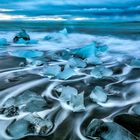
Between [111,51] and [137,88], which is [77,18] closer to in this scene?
[111,51]

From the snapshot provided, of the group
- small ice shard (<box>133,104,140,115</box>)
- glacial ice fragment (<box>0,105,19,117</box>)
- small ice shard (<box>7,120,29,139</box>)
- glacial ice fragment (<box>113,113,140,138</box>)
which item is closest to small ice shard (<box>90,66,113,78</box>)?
small ice shard (<box>133,104,140,115</box>)

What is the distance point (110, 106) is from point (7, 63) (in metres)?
2.06

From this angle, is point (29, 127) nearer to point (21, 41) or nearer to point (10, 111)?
point (10, 111)

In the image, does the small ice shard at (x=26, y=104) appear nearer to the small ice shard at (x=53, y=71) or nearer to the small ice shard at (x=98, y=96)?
the small ice shard at (x=98, y=96)

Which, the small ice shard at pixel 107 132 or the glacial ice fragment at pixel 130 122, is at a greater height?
the small ice shard at pixel 107 132

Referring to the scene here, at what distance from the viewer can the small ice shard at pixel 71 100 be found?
90.9 inches

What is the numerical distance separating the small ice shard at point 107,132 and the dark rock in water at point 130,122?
106 mm

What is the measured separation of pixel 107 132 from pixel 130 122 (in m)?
0.29

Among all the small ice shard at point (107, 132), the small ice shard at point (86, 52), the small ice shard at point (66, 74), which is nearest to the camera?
the small ice shard at point (107, 132)

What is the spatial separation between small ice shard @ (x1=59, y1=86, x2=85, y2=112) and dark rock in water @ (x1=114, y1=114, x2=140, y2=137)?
1.01ft

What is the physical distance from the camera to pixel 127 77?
10.9 ft

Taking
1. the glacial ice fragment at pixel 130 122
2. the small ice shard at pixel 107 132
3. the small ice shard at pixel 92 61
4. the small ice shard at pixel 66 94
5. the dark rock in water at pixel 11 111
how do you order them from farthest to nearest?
1. the small ice shard at pixel 92 61
2. the small ice shard at pixel 66 94
3. the dark rock in water at pixel 11 111
4. the glacial ice fragment at pixel 130 122
5. the small ice shard at pixel 107 132

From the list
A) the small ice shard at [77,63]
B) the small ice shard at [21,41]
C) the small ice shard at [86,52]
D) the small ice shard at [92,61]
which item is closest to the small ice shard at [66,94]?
the small ice shard at [77,63]

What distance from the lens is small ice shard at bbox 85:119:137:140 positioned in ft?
6.04
